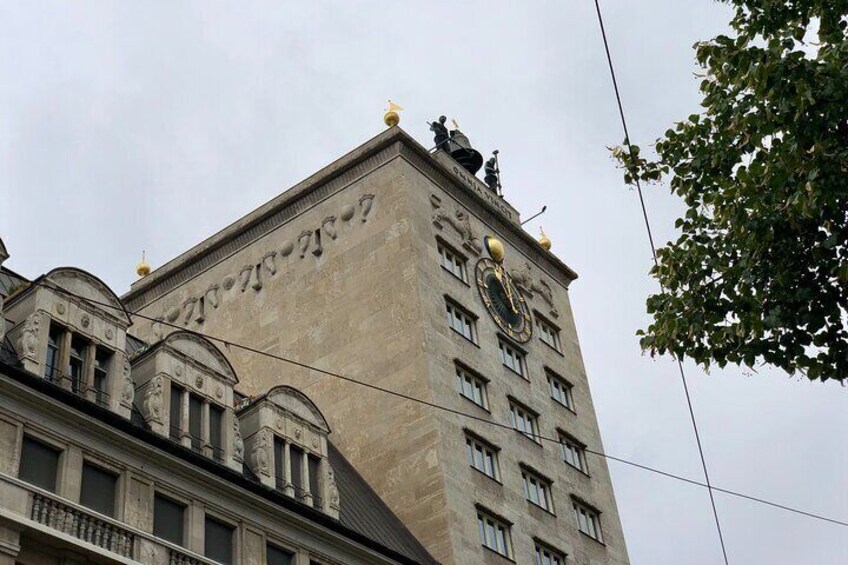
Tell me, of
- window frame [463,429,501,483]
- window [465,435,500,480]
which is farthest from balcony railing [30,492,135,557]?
window [465,435,500,480]

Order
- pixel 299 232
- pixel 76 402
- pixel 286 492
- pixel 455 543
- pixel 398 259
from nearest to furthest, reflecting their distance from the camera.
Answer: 1. pixel 76 402
2. pixel 286 492
3. pixel 455 543
4. pixel 398 259
5. pixel 299 232

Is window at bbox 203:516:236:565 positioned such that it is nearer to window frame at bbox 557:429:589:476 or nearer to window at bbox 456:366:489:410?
window at bbox 456:366:489:410

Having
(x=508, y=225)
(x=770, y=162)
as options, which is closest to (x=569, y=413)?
(x=508, y=225)

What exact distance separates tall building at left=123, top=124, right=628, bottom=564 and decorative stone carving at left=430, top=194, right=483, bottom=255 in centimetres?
12

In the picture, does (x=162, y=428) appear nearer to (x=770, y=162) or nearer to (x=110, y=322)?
(x=110, y=322)

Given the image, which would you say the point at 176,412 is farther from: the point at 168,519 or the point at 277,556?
the point at 277,556

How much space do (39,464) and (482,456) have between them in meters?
25.6

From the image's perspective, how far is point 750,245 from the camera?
28.1 m

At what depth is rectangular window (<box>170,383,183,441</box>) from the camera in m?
40.1

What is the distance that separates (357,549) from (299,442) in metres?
4.37

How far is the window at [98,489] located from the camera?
3531 centimetres

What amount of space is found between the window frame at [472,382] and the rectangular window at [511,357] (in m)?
2.91

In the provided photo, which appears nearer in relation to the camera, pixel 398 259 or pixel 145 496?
pixel 145 496

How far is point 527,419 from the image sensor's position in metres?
62.0
